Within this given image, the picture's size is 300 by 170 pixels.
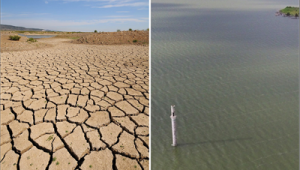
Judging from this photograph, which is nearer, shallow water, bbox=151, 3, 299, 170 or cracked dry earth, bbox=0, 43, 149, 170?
cracked dry earth, bbox=0, 43, 149, 170

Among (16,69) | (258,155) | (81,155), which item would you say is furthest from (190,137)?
(16,69)

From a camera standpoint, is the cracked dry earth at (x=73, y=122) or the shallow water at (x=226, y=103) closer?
the cracked dry earth at (x=73, y=122)

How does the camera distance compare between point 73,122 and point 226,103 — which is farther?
point 226,103

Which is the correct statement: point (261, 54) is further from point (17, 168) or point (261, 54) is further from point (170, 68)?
point (17, 168)
